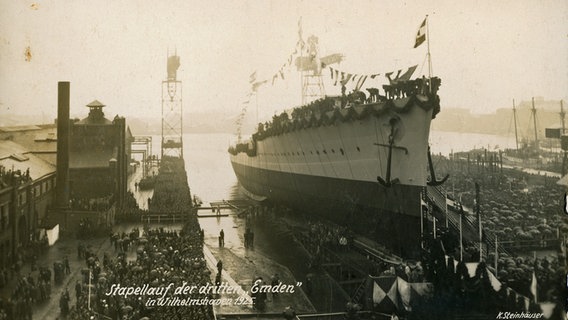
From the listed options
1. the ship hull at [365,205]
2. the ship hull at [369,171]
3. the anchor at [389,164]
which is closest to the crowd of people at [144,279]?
the ship hull at [365,205]

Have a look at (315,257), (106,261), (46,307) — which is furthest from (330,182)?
(46,307)

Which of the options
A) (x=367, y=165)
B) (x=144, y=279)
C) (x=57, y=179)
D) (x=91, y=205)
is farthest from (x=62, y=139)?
(x=367, y=165)

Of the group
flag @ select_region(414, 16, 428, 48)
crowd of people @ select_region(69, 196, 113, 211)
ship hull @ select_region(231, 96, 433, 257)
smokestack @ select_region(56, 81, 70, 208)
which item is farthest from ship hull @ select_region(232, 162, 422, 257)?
smokestack @ select_region(56, 81, 70, 208)

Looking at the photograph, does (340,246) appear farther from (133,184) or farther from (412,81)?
(133,184)

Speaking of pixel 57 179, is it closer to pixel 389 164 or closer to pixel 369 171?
pixel 369 171

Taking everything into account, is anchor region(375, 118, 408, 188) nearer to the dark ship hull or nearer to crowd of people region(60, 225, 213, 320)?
the dark ship hull

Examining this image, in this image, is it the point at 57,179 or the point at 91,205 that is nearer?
the point at 57,179
